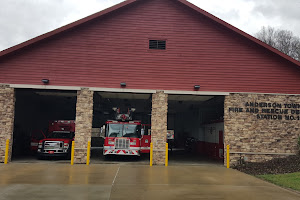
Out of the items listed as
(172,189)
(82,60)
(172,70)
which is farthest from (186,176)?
(82,60)

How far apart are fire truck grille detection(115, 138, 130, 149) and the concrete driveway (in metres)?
3.65

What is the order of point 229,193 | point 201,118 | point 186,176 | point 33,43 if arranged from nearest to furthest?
point 229,193
point 186,176
point 33,43
point 201,118

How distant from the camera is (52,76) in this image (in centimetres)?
1557

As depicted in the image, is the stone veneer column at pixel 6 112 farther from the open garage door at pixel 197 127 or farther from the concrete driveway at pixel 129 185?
the open garage door at pixel 197 127

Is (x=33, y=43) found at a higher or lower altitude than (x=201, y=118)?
higher

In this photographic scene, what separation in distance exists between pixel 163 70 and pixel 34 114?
14.7m

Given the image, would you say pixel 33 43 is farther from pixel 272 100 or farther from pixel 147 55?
pixel 272 100

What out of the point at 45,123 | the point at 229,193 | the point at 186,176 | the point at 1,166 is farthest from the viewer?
the point at 45,123

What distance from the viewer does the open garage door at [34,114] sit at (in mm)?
19078

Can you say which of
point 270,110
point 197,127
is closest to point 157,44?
point 270,110

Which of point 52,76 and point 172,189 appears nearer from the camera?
point 172,189

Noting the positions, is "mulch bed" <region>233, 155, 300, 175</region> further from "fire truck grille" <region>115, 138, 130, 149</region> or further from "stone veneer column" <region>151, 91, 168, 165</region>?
"fire truck grille" <region>115, 138, 130, 149</region>

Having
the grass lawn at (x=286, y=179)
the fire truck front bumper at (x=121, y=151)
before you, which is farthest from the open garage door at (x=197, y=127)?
the grass lawn at (x=286, y=179)

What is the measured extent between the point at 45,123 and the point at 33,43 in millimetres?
13886
